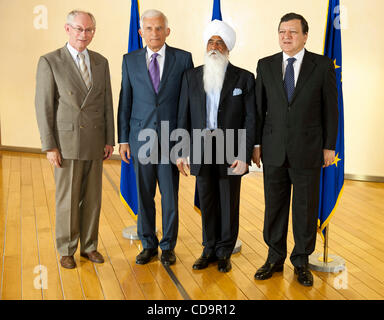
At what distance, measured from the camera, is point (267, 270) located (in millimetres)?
3438

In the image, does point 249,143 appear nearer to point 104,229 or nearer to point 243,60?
point 104,229

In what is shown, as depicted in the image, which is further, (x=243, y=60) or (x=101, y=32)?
(x=101, y=32)

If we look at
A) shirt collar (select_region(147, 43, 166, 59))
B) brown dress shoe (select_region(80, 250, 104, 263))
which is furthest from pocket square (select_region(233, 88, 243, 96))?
brown dress shoe (select_region(80, 250, 104, 263))

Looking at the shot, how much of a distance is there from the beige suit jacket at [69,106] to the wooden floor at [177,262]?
2.92 ft

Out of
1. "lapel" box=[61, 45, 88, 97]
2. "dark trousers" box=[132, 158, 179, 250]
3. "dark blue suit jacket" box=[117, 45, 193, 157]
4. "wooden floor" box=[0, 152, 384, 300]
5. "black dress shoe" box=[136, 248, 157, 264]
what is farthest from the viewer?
"black dress shoe" box=[136, 248, 157, 264]

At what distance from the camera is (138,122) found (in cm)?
349

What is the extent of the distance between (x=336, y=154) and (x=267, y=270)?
1.02 meters

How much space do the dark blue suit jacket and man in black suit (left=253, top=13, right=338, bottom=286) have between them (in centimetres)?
61

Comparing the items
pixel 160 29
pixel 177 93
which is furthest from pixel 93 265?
pixel 160 29

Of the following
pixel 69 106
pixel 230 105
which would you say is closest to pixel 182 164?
pixel 230 105

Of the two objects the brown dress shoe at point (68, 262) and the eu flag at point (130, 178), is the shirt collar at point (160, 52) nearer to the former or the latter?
the eu flag at point (130, 178)

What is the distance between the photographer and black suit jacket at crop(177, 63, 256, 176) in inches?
128

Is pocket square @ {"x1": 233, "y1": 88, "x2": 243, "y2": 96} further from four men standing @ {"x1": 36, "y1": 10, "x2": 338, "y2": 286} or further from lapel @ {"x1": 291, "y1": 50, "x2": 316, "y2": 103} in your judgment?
lapel @ {"x1": 291, "y1": 50, "x2": 316, "y2": 103}

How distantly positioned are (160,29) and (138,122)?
2.23ft
